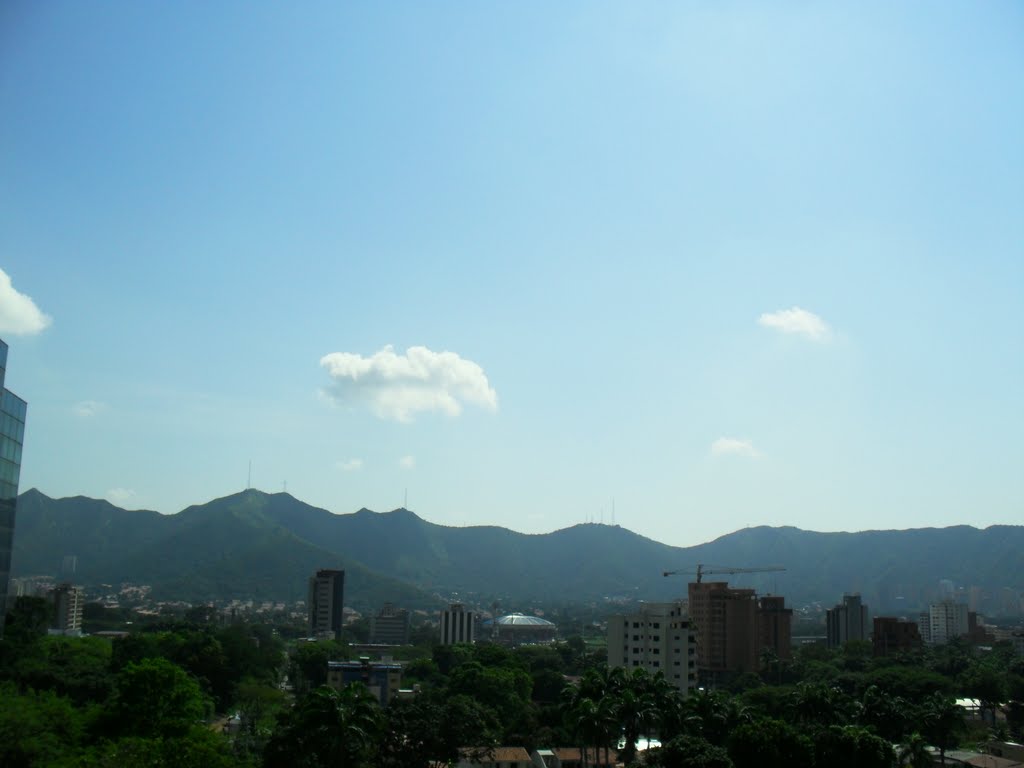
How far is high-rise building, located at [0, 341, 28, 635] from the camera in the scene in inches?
1088

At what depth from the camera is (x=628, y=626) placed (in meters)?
52.8

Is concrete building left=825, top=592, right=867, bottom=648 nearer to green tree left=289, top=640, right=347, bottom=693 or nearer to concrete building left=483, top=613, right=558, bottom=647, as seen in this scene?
concrete building left=483, top=613, right=558, bottom=647

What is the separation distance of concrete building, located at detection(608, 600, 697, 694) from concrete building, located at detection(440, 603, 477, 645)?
7783 centimetres

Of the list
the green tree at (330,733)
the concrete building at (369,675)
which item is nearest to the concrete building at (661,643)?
the concrete building at (369,675)

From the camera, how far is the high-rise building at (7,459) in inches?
1088

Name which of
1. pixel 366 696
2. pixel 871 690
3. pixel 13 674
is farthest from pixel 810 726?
pixel 13 674

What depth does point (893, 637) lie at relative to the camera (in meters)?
103

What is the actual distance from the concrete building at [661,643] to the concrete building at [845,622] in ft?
283

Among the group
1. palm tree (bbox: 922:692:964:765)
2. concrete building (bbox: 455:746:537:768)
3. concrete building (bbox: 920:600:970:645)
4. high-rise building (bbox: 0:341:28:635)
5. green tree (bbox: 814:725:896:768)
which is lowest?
concrete building (bbox: 920:600:970:645)

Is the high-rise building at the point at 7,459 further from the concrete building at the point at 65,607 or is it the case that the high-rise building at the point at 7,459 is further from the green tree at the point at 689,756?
the concrete building at the point at 65,607

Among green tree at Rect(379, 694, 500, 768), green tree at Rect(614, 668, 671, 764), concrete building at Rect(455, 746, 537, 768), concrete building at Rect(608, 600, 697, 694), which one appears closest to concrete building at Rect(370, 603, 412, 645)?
concrete building at Rect(608, 600, 697, 694)

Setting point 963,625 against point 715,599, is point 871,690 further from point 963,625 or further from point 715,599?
point 963,625

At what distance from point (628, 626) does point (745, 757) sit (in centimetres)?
2389

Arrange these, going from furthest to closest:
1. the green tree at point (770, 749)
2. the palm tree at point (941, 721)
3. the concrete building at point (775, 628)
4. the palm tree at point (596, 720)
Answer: the concrete building at point (775, 628) → the palm tree at point (941, 721) → the palm tree at point (596, 720) → the green tree at point (770, 749)
